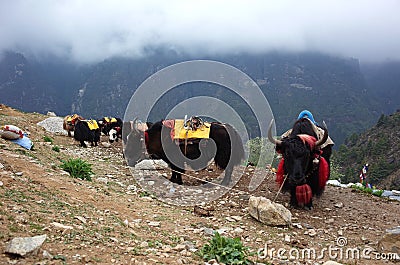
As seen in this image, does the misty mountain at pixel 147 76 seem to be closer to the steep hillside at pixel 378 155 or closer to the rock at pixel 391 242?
the steep hillside at pixel 378 155

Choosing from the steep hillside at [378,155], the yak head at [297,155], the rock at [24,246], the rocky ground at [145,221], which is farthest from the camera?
the steep hillside at [378,155]

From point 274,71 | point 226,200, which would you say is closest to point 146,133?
point 226,200

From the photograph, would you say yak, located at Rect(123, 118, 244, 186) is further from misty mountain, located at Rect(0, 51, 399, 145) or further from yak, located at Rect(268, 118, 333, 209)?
misty mountain, located at Rect(0, 51, 399, 145)

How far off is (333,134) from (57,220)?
353ft

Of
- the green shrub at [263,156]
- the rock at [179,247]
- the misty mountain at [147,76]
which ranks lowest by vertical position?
the rock at [179,247]

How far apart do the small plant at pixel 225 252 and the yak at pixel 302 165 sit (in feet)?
8.14

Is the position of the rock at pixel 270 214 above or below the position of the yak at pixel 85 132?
below

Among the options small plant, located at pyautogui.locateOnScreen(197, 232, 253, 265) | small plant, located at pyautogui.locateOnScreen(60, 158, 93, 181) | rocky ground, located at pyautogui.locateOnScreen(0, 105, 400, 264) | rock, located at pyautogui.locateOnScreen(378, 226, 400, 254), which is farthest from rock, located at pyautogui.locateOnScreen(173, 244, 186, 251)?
small plant, located at pyautogui.locateOnScreen(60, 158, 93, 181)

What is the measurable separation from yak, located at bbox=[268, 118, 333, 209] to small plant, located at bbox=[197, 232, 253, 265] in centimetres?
248

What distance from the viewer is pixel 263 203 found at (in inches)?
203

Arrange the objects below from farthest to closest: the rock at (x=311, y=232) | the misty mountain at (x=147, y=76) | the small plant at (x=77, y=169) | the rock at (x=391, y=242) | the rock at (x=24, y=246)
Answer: the misty mountain at (x=147, y=76) → the small plant at (x=77, y=169) → the rock at (x=311, y=232) → the rock at (x=391, y=242) → the rock at (x=24, y=246)

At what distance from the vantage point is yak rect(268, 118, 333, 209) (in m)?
5.61

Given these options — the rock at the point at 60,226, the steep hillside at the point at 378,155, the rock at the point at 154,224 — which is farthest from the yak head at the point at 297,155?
the steep hillside at the point at 378,155

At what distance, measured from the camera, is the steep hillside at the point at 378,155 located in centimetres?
4678
